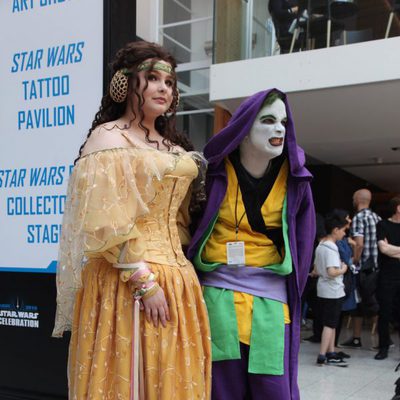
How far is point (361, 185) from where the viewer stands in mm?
11117

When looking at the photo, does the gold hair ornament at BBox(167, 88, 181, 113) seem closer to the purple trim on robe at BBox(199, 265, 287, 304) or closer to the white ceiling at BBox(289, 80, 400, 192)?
the purple trim on robe at BBox(199, 265, 287, 304)

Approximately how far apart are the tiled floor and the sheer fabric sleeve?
9.67ft

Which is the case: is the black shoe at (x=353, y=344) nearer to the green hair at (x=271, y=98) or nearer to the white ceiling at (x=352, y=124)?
the white ceiling at (x=352, y=124)

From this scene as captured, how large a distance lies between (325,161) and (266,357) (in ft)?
26.3

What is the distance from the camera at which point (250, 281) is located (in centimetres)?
182

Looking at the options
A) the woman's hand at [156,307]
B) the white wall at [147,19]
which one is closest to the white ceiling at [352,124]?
the white wall at [147,19]

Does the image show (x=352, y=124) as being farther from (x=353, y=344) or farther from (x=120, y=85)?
(x=120, y=85)

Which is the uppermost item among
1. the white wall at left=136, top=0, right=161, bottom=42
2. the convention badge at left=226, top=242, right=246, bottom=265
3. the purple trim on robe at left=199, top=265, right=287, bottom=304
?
the white wall at left=136, top=0, right=161, bottom=42

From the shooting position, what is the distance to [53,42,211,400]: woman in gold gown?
1578 millimetres

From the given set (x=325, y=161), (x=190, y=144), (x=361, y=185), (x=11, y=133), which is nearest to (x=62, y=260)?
(x=190, y=144)

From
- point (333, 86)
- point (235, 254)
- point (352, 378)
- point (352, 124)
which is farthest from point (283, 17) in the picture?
point (235, 254)

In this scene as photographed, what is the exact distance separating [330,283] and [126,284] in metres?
3.69

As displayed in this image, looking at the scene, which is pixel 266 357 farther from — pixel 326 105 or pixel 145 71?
pixel 326 105

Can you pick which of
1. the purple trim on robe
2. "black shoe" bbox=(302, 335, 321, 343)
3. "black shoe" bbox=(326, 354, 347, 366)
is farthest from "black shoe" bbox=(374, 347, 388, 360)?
the purple trim on robe
